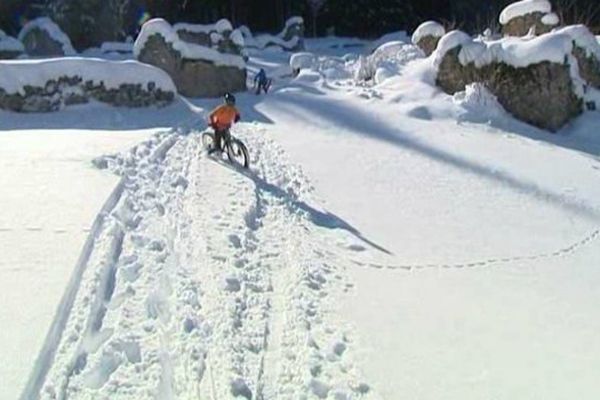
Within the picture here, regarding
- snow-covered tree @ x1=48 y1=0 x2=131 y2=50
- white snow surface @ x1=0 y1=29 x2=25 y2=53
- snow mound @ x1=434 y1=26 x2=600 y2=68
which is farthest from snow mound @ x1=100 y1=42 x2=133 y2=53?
snow mound @ x1=434 y1=26 x2=600 y2=68

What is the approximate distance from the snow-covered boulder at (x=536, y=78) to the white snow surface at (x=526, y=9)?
357cm

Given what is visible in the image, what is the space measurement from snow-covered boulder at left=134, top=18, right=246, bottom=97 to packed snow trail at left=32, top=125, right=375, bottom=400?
881 centimetres

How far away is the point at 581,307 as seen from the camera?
5.27 metres

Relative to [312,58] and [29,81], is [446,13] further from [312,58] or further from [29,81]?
[29,81]

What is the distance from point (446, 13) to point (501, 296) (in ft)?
86.2

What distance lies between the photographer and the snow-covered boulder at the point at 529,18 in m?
16.4

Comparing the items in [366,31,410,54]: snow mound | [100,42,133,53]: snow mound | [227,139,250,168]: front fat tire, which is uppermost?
[227,139,250,168]: front fat tire

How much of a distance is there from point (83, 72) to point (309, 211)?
26.4 ft

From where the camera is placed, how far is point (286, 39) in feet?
92.7

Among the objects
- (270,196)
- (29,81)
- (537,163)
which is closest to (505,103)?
(537,163)

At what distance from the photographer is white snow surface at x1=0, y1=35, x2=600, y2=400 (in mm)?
3945

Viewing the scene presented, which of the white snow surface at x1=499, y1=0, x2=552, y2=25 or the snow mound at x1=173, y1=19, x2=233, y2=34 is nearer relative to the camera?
the white snow surface at x1=499, y1=0, x2=552, y2=25

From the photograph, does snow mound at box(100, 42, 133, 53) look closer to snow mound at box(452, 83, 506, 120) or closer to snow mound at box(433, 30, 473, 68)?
snow mound at box(433, 30, 473, 68)

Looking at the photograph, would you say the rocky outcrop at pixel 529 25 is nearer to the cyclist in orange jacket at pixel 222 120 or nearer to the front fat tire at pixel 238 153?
the cyclist in orange jacket at pixel 222 120
